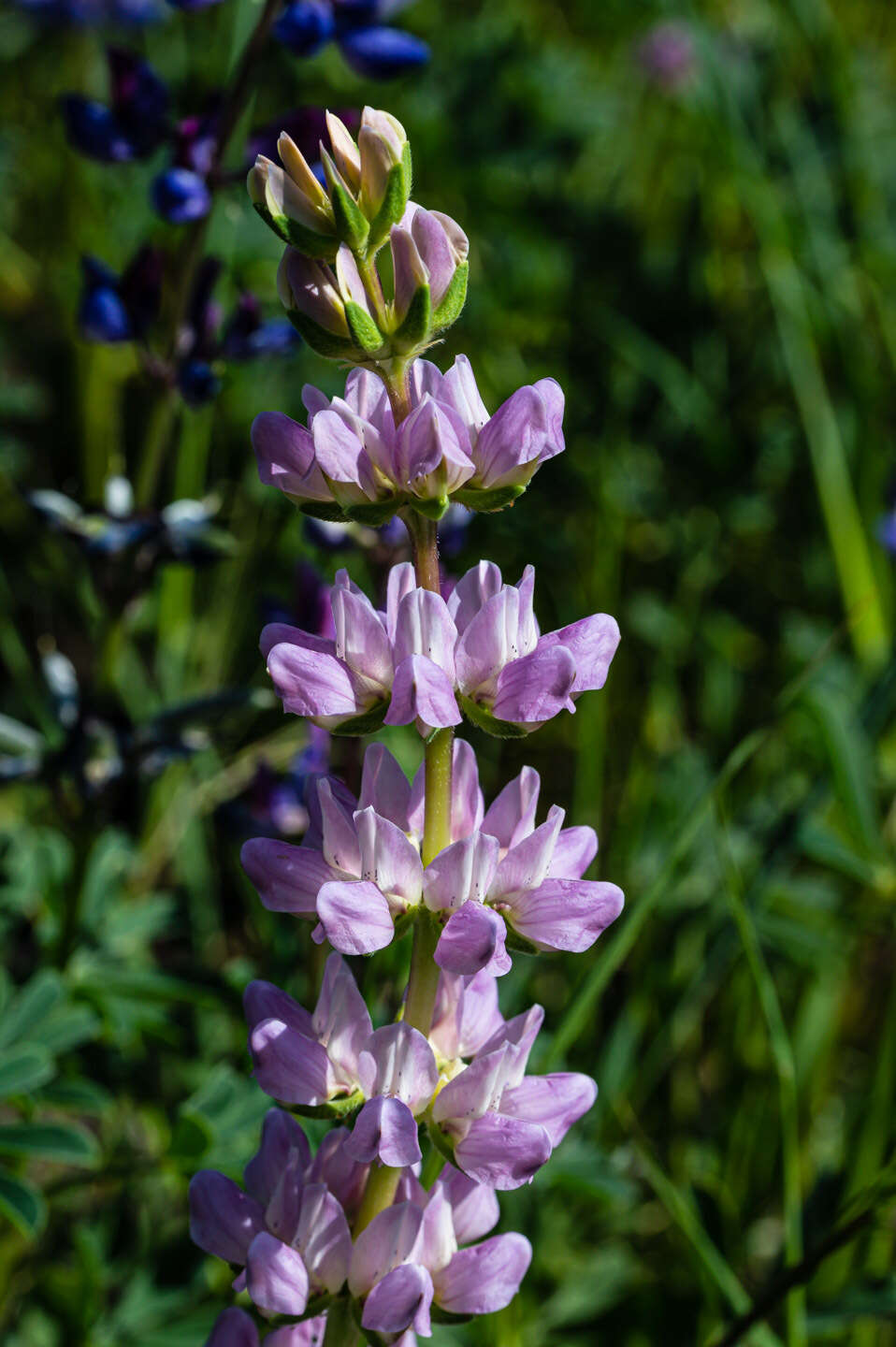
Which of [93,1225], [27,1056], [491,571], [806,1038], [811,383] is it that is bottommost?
[93,1225]

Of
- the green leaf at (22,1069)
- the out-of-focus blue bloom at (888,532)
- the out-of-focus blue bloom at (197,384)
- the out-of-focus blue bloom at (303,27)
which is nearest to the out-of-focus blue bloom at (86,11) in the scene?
the out-of-focus blue bloom at (303,27)

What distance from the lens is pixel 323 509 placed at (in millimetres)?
940

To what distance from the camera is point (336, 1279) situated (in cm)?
92

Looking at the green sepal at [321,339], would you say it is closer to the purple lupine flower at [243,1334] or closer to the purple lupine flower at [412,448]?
the purple lupine flower at [412,448]

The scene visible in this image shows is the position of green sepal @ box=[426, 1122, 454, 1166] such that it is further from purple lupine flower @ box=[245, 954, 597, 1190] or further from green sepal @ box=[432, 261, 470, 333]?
green sepal @ box=[432, 261, 470, 333]

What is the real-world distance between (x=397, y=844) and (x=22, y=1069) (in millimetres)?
753

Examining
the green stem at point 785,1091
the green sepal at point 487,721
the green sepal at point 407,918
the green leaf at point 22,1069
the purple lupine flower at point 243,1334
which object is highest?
the green sepal at point 487,721

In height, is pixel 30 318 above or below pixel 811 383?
below

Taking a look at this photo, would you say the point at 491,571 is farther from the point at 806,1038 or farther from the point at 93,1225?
the point at 806,1038

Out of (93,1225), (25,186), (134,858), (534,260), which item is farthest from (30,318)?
(93,1225)

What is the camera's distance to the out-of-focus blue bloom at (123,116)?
1684 mm

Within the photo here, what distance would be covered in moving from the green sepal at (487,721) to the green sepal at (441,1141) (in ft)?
0.95

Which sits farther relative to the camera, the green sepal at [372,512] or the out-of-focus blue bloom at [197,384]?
the out-of-focus blue bloom at [197,384]

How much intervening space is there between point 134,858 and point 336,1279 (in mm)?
1267
